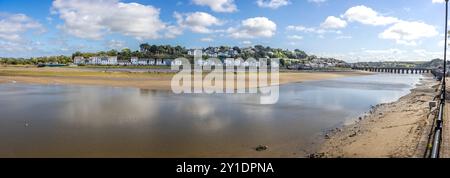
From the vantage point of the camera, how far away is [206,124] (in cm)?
1591

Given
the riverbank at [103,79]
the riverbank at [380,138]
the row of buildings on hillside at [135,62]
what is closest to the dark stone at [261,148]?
the riverbank at [380,138]

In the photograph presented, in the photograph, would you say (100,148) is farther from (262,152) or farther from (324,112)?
(324,112)

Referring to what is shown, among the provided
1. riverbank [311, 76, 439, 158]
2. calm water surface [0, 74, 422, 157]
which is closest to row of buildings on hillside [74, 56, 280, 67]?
calm water surface [0, 74, 422, 157]

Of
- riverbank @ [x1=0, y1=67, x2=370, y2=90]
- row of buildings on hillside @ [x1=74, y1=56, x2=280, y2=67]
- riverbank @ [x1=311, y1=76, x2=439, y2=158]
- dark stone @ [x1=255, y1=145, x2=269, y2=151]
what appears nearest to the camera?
riverbank @ [x1=311, y1=76, x2=439, y2=158]

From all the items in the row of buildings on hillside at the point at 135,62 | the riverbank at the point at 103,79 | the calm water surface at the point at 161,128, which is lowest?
the calm water surface at the point at 161,128

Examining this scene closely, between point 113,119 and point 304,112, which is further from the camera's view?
point 304,112

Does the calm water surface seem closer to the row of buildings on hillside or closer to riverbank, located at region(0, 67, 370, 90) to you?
riverbank, located at region(0, 67, 370, 90)

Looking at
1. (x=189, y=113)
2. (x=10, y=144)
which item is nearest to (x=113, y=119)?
(x=189, y=113)

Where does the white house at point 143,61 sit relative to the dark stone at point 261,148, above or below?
above

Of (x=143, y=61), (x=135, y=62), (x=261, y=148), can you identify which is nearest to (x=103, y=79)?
(x=261, y=148)

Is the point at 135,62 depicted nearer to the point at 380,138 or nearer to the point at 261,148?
the point at 261,148

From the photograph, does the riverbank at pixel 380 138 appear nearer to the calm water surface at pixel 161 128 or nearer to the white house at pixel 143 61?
the calm water surface at pixel 161 128

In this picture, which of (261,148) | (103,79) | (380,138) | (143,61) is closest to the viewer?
(261,148)

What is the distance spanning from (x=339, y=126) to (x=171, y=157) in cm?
831
